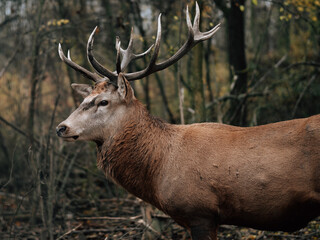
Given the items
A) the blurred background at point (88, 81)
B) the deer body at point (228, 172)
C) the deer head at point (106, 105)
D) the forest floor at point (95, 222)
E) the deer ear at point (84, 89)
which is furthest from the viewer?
the blurred background at point (88, 81)

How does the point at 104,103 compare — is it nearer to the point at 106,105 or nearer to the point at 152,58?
the point at 106,105

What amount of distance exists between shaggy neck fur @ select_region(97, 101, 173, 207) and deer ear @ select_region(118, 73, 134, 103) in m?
0.17

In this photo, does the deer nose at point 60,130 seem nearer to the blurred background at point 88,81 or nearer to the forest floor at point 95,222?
the forest floor at point 95,222

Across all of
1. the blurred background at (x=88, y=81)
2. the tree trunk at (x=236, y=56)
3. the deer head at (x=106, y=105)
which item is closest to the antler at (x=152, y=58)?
the deer head at (x=106, y=105)

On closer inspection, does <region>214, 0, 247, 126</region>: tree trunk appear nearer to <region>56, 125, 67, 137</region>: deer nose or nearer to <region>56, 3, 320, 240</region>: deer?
<region>56, 3, 320, 240</region>: deer

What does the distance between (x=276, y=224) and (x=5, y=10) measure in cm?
912

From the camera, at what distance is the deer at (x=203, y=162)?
448cm

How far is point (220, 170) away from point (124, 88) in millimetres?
1667

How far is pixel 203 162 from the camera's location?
4844 millimetres

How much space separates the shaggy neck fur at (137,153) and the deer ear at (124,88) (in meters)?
0.17

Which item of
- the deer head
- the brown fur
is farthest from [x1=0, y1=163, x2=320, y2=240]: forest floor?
the brown fur

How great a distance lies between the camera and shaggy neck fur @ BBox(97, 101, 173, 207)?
203 inches

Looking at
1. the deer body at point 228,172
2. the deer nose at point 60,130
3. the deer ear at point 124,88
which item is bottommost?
the deer body at point 228,172

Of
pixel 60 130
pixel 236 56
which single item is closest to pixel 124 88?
pixel 60 130
